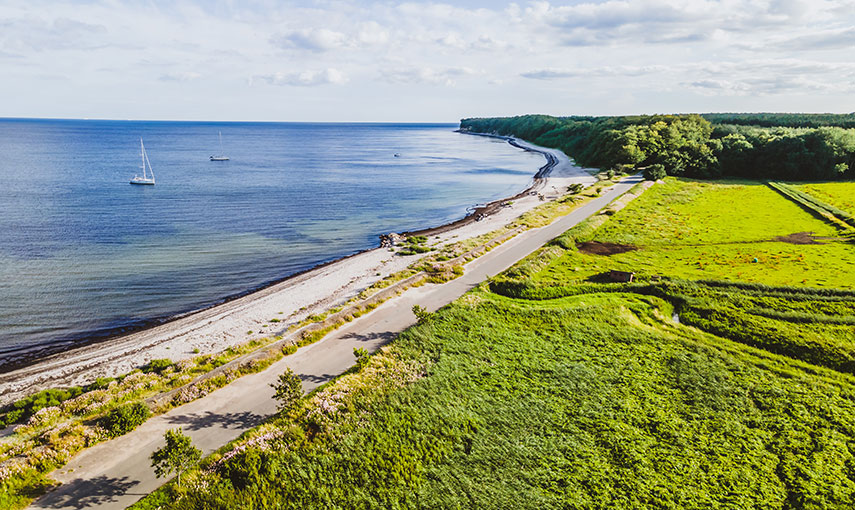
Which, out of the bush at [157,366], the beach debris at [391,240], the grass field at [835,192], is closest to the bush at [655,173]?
the grass field at [835,192]

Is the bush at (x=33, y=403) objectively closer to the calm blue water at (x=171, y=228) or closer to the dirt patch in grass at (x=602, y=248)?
the calm blue water at (x=171, y=228)

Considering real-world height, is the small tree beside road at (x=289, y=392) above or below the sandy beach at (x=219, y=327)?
above

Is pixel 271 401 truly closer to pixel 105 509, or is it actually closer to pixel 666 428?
pixel 105 509

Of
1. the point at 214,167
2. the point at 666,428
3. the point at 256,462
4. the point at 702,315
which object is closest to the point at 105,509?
the point at 256,462

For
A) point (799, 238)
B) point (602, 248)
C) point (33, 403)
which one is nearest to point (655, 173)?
point (799, 238)

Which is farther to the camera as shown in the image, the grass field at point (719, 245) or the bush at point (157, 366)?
the grass field at point (719, 245)

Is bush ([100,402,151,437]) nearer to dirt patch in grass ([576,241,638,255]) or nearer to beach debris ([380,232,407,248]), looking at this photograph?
beach debris ([380,232,407,248])
